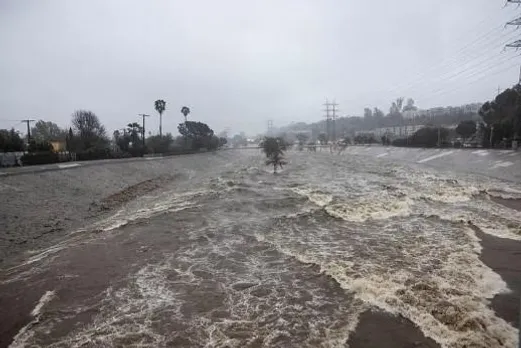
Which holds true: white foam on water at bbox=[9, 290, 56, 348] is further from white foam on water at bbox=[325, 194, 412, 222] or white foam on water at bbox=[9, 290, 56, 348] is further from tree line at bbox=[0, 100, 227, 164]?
tree line at bbox=[0, 100, 227, 164]

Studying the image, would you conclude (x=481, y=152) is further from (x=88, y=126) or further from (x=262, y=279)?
(x=88, y=126)

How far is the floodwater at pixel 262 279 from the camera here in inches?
316

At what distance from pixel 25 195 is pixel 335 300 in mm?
22491

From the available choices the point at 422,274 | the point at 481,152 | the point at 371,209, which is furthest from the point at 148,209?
the point at 481,152

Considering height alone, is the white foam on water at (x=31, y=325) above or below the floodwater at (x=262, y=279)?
below

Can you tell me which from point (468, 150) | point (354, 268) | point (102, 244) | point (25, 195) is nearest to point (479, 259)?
point (354, 268)

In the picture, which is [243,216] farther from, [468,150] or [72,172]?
[468,150]

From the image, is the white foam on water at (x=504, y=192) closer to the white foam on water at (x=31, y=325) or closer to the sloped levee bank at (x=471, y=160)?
the sloped levee bank at (x=471, y=160)

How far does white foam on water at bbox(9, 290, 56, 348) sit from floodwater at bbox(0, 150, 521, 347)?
0.04 metres

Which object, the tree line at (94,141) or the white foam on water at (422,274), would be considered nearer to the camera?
the white foam on water at (422,274)

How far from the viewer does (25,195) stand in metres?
23.8

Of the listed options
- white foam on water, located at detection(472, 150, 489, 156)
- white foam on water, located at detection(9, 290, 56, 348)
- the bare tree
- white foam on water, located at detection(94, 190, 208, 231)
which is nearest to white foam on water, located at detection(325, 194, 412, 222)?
white foam on water, located at detection(94, 190, 208, 231)

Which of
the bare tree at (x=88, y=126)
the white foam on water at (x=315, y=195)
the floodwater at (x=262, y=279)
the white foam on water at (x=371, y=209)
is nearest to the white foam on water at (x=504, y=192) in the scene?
the floodwater at (x=262, y=279)

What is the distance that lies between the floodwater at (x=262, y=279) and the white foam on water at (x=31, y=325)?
0.04m
